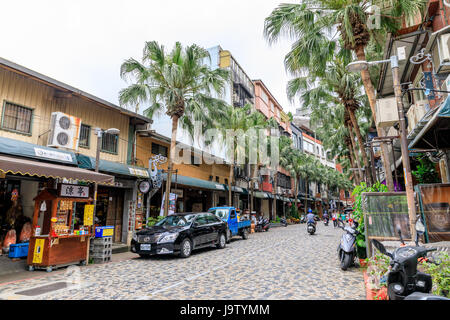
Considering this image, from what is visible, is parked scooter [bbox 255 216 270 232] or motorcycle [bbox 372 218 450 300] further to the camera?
parked scooter [bbox 255 216 270 232]

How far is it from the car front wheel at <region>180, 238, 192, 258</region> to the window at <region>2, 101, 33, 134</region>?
7195 mm

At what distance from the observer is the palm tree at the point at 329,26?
10000 millimetres

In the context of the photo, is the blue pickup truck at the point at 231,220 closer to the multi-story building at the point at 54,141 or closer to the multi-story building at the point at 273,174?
the multi-story building at the point at 54,141

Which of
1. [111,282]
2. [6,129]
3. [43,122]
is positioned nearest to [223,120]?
[43,122]

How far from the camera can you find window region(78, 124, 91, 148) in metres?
13.2

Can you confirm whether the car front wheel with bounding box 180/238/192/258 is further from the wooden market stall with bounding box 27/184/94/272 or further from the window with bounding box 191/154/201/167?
the window with bounding box 191/154/201/167

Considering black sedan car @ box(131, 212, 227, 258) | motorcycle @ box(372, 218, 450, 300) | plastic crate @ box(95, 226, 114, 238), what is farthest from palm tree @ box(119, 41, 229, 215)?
motorcycle @ box(372, 218, 450, 300)

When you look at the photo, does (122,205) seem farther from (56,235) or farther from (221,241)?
(56,235)

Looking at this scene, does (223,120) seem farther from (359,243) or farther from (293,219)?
(293,219)

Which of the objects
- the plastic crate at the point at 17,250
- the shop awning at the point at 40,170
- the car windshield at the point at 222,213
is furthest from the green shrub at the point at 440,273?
the car windshield at the point at 222,213

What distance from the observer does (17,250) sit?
949 cm

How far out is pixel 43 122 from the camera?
11492 mm

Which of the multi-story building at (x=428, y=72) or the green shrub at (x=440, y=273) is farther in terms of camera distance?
the multi-story building at (x=428, y=72)

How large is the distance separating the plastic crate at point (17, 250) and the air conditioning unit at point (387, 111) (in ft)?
42.0
